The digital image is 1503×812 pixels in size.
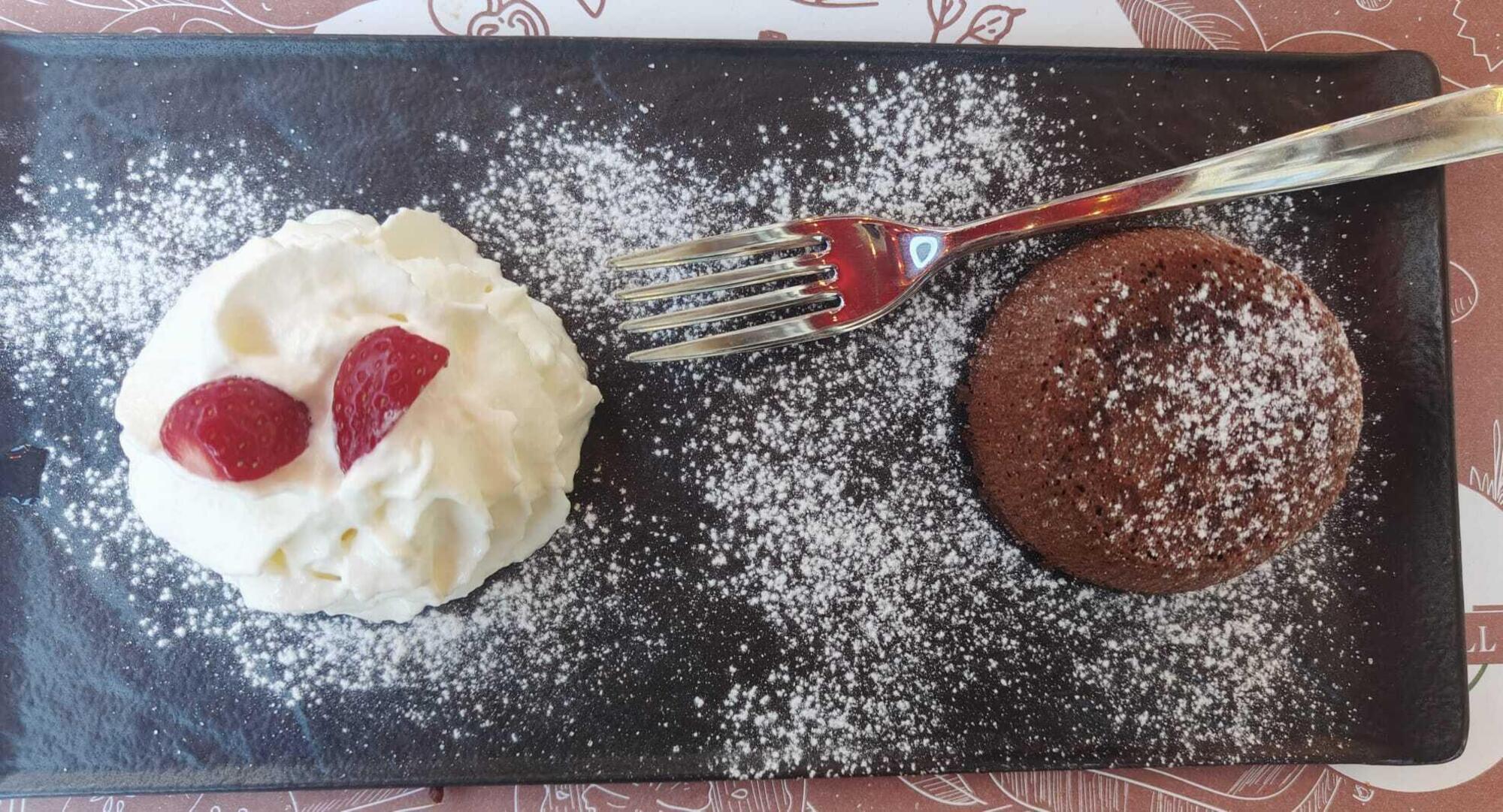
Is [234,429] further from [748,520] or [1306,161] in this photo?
[1306,161]

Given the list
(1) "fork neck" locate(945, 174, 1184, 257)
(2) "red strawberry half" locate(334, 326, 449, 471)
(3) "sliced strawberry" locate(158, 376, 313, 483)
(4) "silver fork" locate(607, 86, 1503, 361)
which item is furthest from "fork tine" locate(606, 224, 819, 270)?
(3) "sliced strawberry" locate(158, 376, 313, 483)

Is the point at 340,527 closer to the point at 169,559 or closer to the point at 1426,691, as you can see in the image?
the point at 169,559

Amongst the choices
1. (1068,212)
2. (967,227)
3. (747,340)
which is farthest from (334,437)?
(1068,212)

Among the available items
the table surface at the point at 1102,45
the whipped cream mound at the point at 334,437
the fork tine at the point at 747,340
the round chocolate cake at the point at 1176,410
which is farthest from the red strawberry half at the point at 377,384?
the round chocolate cake at the point at 1176,410

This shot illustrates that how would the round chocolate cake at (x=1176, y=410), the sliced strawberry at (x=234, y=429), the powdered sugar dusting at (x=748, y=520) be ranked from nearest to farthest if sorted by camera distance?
1. the sliced strawberry at (x=234, y=429)
2. the round chocolate cake at (x=1176, y=410)
3. the powdered sugar dusting at (x=748, y=520)

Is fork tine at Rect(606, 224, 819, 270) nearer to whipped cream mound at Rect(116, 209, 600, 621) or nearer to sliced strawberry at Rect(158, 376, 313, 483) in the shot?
whipped cream mound at Rect(116, 209, 600, 621)

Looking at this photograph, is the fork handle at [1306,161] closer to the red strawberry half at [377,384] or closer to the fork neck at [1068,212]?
the fork neck at [1068,212]
